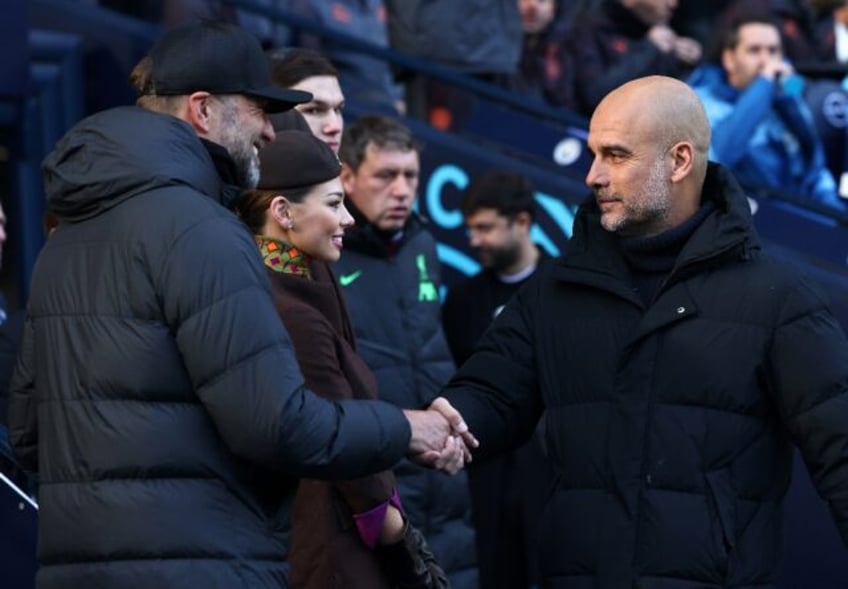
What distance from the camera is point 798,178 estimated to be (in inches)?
411

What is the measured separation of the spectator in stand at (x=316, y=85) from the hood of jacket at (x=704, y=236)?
1.55 meters

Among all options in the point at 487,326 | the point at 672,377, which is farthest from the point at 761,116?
the point at 672,377

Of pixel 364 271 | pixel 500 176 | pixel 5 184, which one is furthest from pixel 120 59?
pixel 364 271

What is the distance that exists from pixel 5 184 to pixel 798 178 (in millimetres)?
4105

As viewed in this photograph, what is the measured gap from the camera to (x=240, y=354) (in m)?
4.33

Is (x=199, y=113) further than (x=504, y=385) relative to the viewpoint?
No

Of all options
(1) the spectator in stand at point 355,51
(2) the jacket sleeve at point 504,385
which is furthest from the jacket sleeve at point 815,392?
(1) the spectator in stand at point 355,51

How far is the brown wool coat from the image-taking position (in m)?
5.05

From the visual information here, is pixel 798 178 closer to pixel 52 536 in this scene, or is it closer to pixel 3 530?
pixel 3 530

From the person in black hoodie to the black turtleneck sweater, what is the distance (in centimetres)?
106

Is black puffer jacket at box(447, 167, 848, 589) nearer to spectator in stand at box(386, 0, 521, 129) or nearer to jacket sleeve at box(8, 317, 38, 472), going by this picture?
jacket sleeve at box(8, 317, 38, 472)

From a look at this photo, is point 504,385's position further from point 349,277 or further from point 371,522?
point 349,277

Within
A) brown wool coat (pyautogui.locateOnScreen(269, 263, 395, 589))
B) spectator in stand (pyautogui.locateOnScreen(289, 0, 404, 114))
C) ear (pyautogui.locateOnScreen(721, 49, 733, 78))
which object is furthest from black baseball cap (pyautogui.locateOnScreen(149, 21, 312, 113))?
ear (pyautogui.locateOnScreen(721, 49, 733, 78))

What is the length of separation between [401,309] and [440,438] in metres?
2.39
